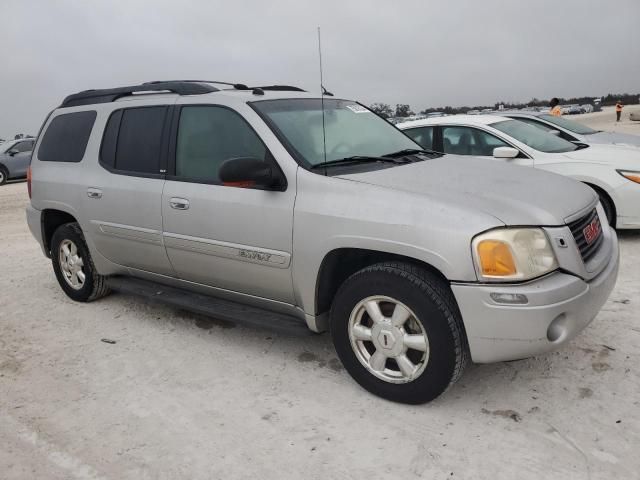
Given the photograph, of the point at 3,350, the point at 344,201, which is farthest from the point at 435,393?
the point at 3,350

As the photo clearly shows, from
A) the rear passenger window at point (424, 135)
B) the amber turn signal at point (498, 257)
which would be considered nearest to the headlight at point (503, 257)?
the amber turn signal at point (498, 257)

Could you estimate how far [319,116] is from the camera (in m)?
3.91

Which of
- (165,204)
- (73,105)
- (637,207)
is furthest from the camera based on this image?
(637,207)

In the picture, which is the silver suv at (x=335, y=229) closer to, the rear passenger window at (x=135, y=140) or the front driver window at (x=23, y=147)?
the rear passenger window at (x=135, y=140)

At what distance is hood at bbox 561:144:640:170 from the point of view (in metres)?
6.16

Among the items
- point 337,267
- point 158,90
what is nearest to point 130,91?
point 158,90

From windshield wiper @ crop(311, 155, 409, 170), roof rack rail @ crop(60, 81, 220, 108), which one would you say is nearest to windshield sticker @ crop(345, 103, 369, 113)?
windshield wiper @ crop(311, 155, 409, 170)

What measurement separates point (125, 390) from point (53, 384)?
0.52 metres

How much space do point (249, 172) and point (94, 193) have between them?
6.16ft

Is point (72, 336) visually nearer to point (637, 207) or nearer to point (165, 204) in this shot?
point (165, 204)

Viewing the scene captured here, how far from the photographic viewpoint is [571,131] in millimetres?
8414

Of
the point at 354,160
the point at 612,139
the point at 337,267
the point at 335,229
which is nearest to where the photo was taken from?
the point at 335,229

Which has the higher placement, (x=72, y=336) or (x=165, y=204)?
(x=165, y=204)

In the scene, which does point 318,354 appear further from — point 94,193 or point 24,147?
point 24,147
